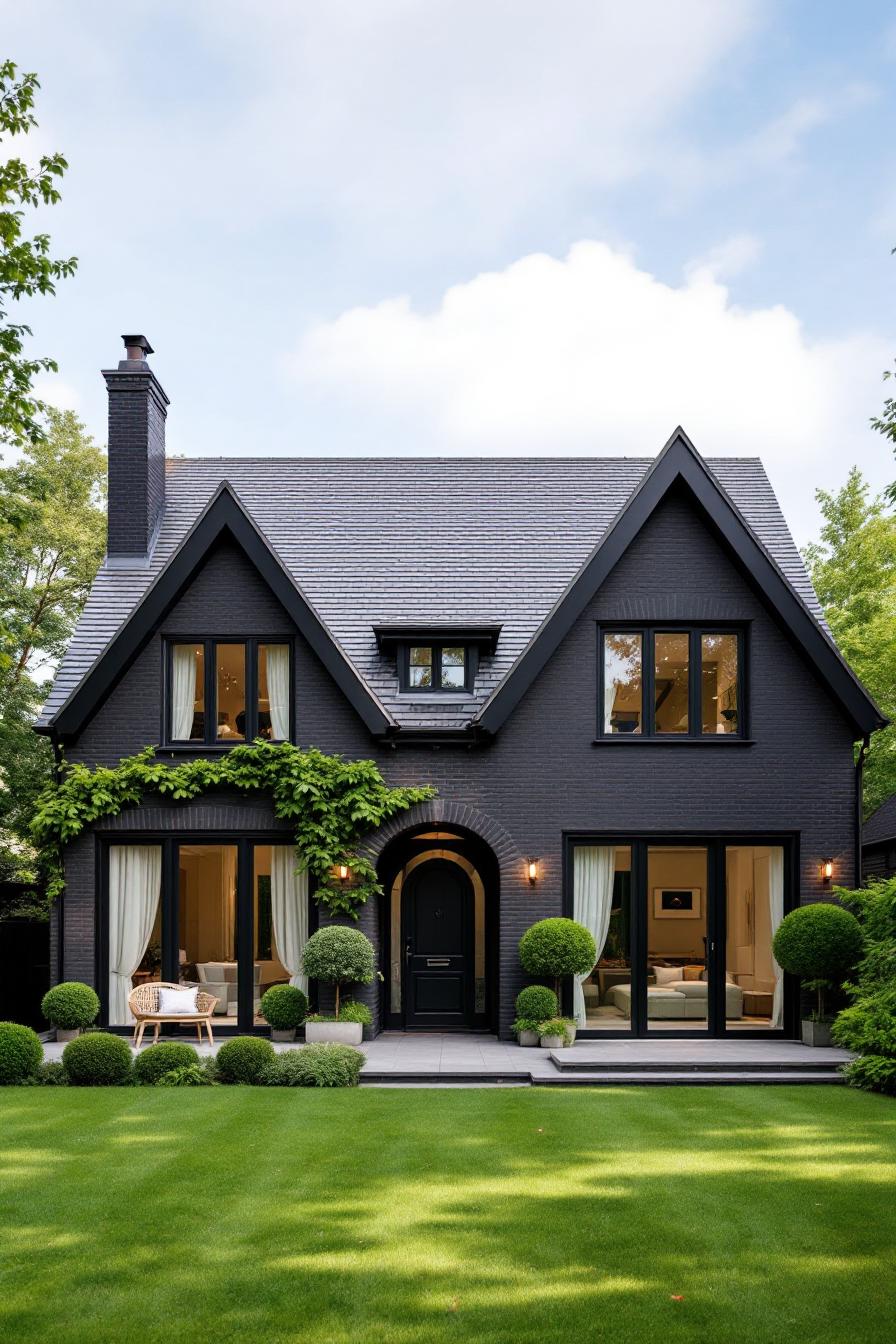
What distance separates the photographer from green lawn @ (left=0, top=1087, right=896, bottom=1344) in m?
5.84

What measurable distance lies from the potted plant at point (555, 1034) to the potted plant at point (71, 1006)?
5895mm

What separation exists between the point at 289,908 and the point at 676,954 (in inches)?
213

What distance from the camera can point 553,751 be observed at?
1642cm

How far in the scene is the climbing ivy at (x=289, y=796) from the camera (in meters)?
16.0

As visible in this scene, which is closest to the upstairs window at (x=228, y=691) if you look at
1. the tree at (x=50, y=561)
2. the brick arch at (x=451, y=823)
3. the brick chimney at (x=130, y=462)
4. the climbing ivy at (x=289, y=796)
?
the climbing ivy at (x=289, y=796)

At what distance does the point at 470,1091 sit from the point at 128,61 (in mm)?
12922

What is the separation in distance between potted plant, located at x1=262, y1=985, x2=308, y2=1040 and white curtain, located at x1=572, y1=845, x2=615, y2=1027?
394cm

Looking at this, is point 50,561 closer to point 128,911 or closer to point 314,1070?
point 128,911

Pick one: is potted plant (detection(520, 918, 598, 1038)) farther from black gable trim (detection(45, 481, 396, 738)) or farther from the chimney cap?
the chimney cap

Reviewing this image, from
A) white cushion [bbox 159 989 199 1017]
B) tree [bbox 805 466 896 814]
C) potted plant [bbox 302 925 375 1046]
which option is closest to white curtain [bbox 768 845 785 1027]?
potted plant [bbox 302 925 375 1046]

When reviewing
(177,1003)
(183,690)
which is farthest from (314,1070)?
(183,690)

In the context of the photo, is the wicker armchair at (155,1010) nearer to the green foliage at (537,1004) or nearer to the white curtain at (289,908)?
the white curtain at (289,908)

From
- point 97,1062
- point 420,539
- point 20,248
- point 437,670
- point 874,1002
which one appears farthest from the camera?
point 420,539

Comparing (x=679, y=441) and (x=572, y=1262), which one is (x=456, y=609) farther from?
(x=572, y=1262)
